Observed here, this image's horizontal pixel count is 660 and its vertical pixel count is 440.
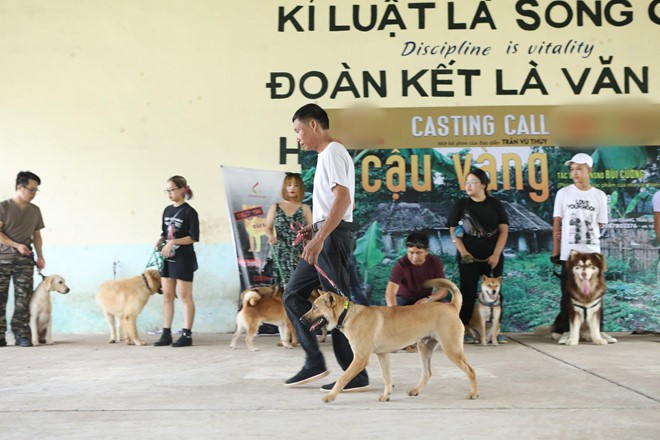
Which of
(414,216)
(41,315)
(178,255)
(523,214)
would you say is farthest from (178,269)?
(523,214)

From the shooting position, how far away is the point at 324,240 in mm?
4199

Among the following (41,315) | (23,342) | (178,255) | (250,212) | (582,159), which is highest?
(582,159)

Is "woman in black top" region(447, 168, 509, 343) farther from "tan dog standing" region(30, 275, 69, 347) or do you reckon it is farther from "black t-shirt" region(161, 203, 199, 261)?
"tan dog standing" region(30, 275, 69, 347)

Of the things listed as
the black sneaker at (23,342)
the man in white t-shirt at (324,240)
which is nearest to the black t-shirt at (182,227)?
the black sneaker at (23,342)

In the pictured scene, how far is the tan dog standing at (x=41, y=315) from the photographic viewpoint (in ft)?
22.7

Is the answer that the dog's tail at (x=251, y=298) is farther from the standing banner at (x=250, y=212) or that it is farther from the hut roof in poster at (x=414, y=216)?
the hut roof in poster at (x=414, y=216)

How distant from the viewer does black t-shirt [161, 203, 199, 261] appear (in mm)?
6840

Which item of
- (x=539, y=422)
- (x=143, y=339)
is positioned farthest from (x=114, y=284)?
(x=539, y=422)

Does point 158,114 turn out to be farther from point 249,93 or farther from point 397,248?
point 397,248

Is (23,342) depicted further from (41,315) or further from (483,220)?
(483,220)

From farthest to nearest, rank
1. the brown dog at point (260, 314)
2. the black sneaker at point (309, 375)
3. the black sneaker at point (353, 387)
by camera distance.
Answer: the brown dog at point (260, 314) → the black sneaker at point (309, 375) → the black sneaker at point (353, 387)

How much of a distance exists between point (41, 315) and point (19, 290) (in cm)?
34

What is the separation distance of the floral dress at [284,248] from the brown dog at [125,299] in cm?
116

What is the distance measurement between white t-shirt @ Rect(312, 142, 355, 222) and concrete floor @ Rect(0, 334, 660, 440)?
1042mm
